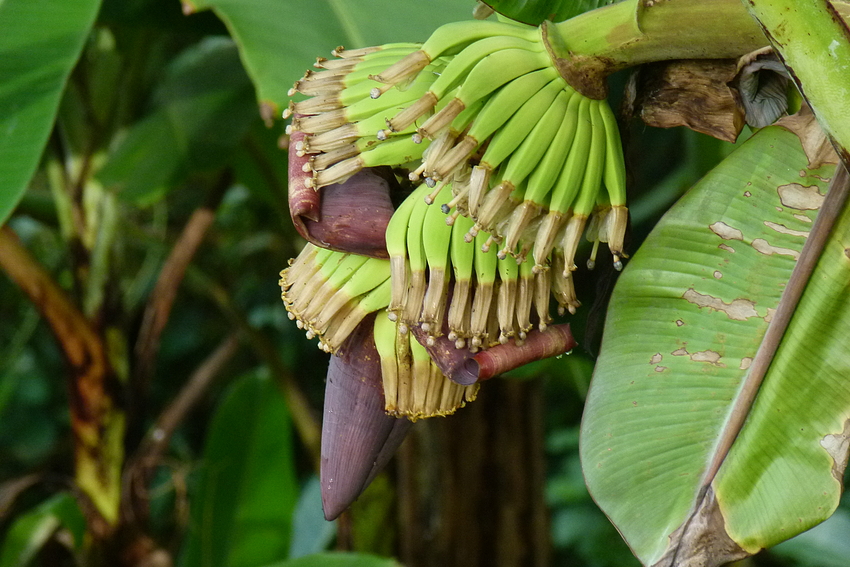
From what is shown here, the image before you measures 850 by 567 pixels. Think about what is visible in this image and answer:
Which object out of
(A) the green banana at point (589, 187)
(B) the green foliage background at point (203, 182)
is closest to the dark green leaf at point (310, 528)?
(B) the green foliage background at point (203, 182)

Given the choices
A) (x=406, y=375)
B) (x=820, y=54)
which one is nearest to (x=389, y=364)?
(x=406, y=375)

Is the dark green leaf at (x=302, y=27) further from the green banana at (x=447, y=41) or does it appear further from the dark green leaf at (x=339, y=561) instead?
the dark green leaf at (x=339, y=561)

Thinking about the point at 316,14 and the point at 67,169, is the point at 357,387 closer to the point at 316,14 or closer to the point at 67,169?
the point at 316,14

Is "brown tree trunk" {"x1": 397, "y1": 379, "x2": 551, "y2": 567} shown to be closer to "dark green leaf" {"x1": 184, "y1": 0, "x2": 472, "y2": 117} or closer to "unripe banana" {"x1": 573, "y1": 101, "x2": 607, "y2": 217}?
"dark green leaf" {"x1": 184, "y1": 0, "x2": 472, "y2": 117}

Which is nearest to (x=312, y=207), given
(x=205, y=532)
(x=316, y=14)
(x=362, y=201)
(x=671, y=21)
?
(x=362, y=201)

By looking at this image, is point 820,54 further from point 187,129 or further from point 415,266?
point 187,129
